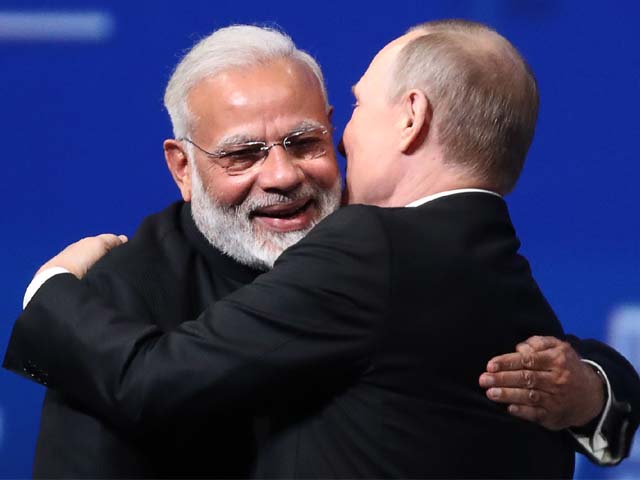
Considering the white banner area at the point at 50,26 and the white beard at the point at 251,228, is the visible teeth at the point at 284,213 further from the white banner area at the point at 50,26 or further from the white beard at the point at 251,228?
the white banner area at the point at 50,26

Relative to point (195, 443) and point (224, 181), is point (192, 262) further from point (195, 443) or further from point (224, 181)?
point (195, 443)

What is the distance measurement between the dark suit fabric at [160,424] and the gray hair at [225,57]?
0.76ft

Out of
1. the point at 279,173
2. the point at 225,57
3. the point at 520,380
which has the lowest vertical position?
the point at 520,380

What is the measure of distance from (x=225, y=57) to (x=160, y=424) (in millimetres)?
693

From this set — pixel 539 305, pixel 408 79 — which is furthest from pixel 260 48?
pixel 539 305

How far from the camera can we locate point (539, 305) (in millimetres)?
1851

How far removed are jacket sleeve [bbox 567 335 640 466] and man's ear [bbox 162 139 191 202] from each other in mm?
737

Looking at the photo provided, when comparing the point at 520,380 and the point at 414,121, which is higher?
the point at 414,121

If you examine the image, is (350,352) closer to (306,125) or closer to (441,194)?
(441,194)

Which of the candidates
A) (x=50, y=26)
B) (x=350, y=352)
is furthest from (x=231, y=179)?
(x=50, y=26)

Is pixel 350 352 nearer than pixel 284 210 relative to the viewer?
Yes

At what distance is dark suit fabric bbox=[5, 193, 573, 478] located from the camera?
1.68 m

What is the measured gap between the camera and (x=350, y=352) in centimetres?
169

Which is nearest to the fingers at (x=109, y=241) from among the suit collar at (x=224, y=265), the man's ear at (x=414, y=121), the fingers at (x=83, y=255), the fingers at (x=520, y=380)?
the fingers at (x=83, y=255)
